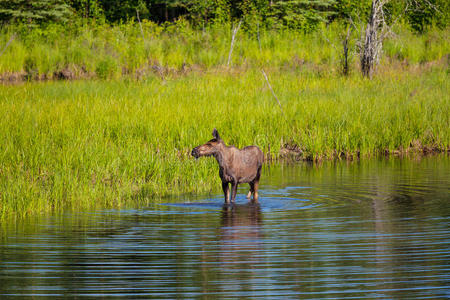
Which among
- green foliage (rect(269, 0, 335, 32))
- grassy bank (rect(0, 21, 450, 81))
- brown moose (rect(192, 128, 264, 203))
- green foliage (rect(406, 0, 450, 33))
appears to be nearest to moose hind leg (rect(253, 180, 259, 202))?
brown moose (rect(192, 128, 264, 203))

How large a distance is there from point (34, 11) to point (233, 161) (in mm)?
26192

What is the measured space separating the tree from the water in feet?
80.9

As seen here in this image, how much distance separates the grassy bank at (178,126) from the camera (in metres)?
11.8

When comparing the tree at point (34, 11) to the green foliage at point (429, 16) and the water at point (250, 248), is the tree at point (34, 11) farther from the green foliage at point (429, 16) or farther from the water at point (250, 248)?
the water at point (250, 248)

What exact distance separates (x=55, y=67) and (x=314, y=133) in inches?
523

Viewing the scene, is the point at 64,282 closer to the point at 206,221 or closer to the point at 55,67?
the point at 206,221

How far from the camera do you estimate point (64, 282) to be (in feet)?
23.0

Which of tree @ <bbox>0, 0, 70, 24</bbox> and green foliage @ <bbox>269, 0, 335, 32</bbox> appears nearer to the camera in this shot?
tree @ <bbox>0, 0, 70, 24</bbox>

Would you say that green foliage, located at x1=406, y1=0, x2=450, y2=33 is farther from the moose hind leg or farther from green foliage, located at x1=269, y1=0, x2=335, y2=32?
the moose hind leg

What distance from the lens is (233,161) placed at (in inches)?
433

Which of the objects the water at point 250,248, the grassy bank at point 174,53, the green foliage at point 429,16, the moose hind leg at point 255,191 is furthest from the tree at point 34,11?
the moose hind leg at point 255,191

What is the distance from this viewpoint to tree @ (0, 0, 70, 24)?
1359 inches

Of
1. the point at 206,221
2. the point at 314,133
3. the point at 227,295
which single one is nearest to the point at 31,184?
the point at 206,221

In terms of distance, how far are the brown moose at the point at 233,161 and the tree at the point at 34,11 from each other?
25.1m
